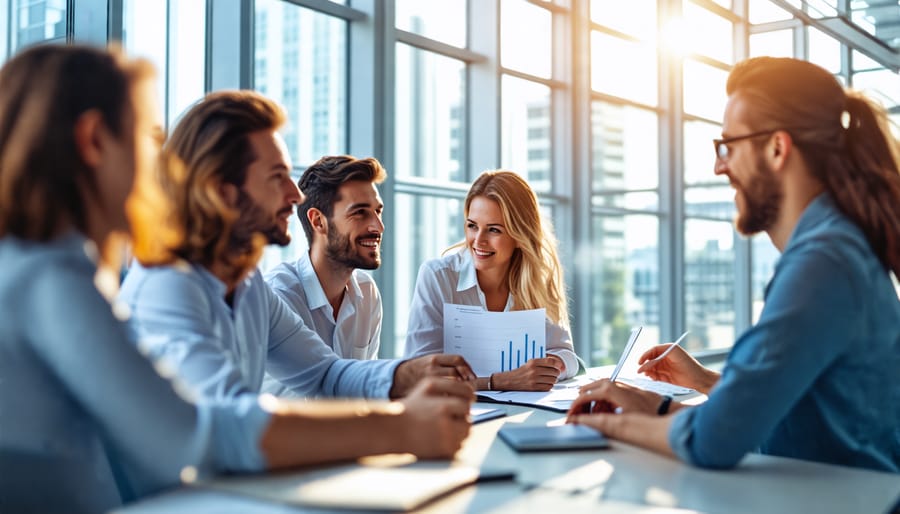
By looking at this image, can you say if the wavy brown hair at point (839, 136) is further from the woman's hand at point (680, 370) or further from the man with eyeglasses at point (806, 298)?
the woman's hand at point (680, 370)

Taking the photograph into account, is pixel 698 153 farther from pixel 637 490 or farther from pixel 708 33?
pixel 637 490

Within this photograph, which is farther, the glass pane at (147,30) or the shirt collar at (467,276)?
the glass pane at (147,30)

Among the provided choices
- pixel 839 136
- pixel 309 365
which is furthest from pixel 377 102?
pixel 839 136

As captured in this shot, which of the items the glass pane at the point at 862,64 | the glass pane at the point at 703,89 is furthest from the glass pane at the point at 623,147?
the glass pane at the point at 862,64

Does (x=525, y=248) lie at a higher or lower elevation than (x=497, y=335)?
higher

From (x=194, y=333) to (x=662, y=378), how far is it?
1367 mm

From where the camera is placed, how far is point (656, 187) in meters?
7.86

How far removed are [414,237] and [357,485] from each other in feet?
13.6

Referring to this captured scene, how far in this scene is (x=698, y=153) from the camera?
8.23 m

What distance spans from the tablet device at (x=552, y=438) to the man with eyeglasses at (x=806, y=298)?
5 centimetres

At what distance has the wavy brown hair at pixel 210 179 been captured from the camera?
1620 mm

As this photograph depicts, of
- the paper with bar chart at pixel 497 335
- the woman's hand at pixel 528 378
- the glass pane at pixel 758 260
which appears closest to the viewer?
the woman's hand at pixel 528 378

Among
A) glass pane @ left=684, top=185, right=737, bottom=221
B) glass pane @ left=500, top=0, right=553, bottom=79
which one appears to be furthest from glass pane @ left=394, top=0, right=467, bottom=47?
glass pane @ left=684, top=185, right=737, bottom=221

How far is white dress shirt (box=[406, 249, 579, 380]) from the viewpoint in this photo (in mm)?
2951
